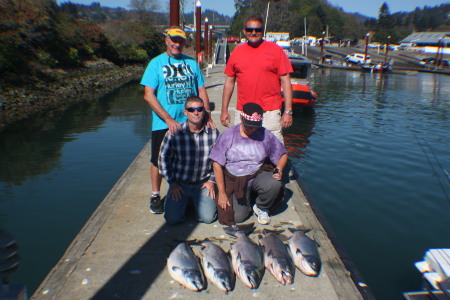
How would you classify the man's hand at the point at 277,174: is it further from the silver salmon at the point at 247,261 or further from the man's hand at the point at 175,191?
the man's hand at the point at 175,191

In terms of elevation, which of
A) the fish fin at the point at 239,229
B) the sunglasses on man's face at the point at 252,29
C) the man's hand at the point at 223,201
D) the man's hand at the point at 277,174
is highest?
the sunglasses on man's face at the point at 252,29

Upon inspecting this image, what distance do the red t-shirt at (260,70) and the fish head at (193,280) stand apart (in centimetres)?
251

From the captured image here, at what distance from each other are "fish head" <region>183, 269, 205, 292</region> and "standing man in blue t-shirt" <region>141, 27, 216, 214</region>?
1.52m

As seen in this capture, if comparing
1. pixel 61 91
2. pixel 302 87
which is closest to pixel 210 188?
pixel 302 87

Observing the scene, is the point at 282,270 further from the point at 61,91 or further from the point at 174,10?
the point at 61,91

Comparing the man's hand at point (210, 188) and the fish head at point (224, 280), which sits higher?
the man's hand at point (210, 188)

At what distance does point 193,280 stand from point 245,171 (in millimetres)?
1594

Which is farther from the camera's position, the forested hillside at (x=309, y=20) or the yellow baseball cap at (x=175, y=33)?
the forested hillside at (x=309, y=20)

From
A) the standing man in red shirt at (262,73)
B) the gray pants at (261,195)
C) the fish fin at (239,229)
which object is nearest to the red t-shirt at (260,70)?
the standing man in red shirt at (262,73)

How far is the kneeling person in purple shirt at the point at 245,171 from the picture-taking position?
14.0 feet

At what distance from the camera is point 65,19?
29.8 meters

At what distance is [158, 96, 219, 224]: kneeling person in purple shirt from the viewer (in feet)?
13.9

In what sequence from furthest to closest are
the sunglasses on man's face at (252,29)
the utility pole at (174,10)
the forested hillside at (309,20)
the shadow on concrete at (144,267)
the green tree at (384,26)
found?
the green tree at (384,26) → the forested hillside at (309,20) → the utility pole at (174,10) → the sunglasses on man's face at (252,29) → the shadow on concrete at (144,267)

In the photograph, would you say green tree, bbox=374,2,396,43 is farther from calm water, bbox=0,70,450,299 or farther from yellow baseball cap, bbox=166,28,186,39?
yellow baseball cap, bbox=166,28,186,39
